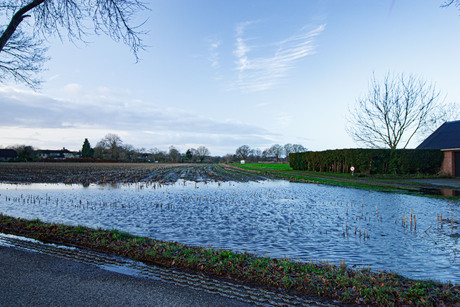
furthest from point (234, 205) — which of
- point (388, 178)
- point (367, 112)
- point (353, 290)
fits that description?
point (367, 112)

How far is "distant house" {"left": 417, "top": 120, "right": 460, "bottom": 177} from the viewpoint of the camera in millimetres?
26984

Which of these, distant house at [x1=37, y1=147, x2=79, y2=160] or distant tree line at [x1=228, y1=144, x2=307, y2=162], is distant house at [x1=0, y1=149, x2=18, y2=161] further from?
distant tree line at [x1=228, y1=144, x2=307, y2=162]

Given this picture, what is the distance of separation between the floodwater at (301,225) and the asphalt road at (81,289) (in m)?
2.73

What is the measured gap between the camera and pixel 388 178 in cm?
2620

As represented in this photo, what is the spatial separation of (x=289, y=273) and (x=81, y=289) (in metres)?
3.21

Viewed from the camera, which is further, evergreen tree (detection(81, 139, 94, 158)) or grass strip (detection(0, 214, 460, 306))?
evergreen tree (detection(81, 139, 94, 158))

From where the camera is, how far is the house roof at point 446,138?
91.4 feet

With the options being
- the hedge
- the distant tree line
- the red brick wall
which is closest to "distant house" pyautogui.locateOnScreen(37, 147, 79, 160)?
the distant tree line

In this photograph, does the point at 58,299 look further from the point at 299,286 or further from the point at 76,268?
the point at 299,286

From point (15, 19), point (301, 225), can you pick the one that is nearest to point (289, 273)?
point (301, 225)

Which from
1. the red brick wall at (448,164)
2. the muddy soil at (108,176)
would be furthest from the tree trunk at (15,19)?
the red brick wall at (448,164)

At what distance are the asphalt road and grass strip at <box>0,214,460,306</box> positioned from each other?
873mm

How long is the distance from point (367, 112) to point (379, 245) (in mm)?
32503

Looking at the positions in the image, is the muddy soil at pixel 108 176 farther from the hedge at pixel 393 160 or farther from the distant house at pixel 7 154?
the distant house at pixel 7 154
